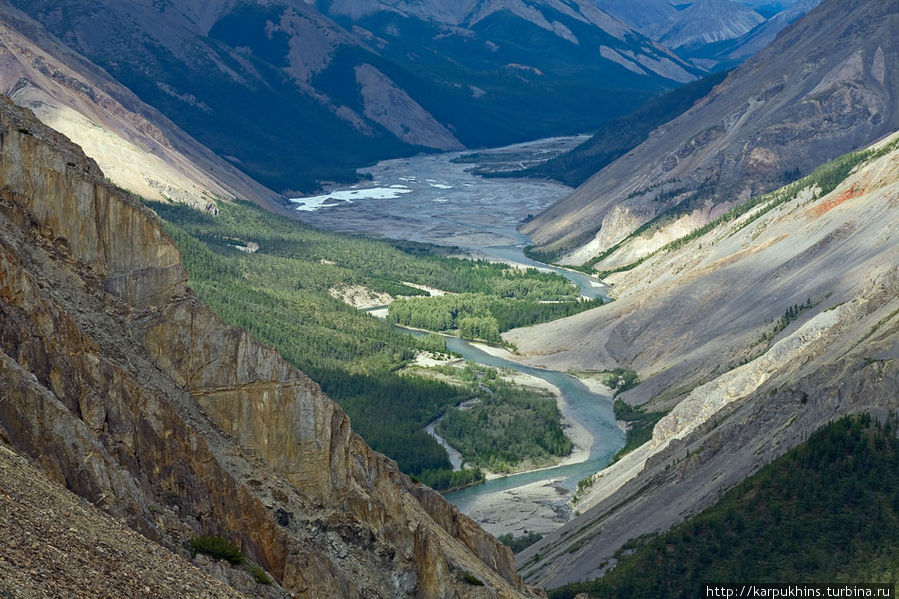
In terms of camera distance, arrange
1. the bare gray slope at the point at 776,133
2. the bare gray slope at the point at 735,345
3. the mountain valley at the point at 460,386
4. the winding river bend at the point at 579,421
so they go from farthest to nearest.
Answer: the bare gray slope at the point at 776,133
the winding river bend at the point at 579,421
the bare gray slope at the point at 735,345
the mountain valley at the point at 460,386

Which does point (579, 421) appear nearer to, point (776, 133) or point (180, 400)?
point (180, 400)

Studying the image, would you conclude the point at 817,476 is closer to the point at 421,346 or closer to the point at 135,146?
the point at 421,346

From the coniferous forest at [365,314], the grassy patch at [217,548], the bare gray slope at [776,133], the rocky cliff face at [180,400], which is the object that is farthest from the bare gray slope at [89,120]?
the grassy patch at [217,548]

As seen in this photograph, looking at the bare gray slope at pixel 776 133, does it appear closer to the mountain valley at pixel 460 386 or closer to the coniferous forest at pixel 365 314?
the mountain valley at pixel 460 386

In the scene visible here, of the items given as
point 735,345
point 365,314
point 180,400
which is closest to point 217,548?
point 180,400

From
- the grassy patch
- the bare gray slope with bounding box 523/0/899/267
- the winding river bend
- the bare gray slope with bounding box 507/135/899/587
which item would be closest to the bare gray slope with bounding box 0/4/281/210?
the bare gray slope with bounding box 523/0/899/267

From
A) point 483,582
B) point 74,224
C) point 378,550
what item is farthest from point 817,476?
point 74,224
